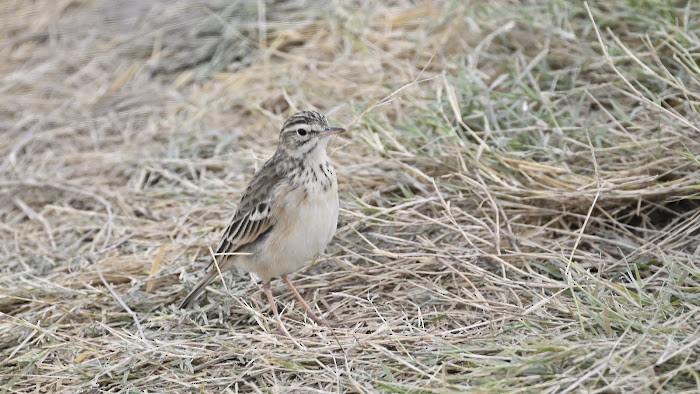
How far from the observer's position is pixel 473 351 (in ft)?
15.9

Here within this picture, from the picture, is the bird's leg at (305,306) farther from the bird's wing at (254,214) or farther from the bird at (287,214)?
the bird's wing at (254,214)

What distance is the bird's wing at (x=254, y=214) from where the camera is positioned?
576 cm

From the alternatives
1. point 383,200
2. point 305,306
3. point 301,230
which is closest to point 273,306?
point 305,306

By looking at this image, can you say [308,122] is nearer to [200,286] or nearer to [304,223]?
[304,223]

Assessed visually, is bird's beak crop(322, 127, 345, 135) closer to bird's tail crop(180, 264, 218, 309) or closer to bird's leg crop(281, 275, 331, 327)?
bird's leg crop(281, 275, 331, 327)

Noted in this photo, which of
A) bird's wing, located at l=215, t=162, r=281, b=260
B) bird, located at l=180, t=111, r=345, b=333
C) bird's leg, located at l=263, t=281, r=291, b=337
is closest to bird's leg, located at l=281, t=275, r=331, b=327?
bird, located at l=180, t=111, r=345, b=333

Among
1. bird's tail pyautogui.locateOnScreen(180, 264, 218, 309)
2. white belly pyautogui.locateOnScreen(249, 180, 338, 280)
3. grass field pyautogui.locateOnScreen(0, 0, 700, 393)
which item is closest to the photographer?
grass field pyautogui.locateOnScreen(0, 0, 700, 393)

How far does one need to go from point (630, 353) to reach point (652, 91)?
9.74ft

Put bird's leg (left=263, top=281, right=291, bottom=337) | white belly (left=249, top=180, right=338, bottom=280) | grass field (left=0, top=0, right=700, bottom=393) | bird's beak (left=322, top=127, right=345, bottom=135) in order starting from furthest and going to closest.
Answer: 1. bird's beak (left=322, top=127, right=345, bottom=135)
2. white belly (left=249, top=180, right=338, bottom=280)
3. bird's leg (left=263, top=281, right=291, bottom=337)
4. grass field (left=0, top=0, right=700, bottom=393)

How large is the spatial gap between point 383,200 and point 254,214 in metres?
1.11

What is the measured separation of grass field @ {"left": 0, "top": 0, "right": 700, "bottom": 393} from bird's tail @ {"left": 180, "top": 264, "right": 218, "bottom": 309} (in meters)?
0.09

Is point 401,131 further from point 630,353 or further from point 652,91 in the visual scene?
point 630,353

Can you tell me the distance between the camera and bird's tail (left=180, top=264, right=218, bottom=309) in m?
5.93

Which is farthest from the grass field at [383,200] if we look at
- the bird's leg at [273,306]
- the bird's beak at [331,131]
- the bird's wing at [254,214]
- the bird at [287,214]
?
the bird's beak at [331,131]
